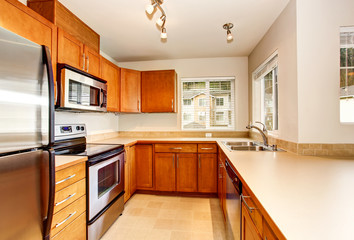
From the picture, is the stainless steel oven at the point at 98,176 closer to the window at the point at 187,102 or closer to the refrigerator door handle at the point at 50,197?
the refrigerator door handle at the point at 50,197

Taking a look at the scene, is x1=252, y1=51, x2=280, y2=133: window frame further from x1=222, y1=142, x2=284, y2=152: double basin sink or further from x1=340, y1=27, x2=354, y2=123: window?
x1=340, y1=27, x2=354, y2=123: window

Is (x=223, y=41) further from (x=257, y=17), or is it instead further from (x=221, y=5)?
(x=221, y=5)

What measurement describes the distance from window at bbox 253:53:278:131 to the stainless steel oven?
2104mm

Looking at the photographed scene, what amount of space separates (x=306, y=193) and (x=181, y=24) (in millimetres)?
2127

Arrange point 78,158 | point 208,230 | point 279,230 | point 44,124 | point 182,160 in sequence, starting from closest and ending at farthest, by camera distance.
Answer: point 279,230, point 44,124, point 78,158, point 208,230, point 182,160

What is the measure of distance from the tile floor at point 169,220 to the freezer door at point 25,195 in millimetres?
1064

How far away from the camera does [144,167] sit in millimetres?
2869

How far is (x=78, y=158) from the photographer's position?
4.90 feet

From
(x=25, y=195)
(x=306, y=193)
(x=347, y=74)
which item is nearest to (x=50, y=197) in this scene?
(x=25, y=195)

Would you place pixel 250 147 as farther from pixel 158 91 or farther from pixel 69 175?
pixel 69 175

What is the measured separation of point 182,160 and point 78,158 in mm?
1653

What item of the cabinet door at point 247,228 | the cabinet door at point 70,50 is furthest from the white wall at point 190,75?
the cabinet door at point 247,228

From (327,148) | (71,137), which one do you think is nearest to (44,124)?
(71,137)

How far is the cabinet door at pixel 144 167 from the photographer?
2.86m
